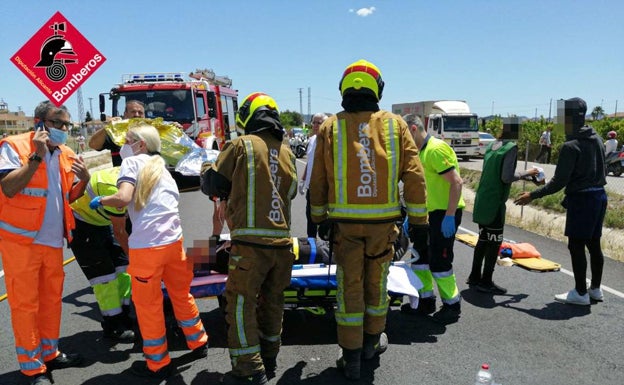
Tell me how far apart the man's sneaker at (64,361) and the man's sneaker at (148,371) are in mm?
482

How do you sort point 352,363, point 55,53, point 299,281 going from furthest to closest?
point 55,53 < point 299,281 < point 352,363

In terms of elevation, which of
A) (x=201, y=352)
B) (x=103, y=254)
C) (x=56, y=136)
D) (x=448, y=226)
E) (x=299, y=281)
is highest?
(x=56, y=136)

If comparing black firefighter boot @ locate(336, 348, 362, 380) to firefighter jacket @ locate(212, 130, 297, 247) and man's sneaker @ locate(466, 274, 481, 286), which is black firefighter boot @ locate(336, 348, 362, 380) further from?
man's sneaker @ locate(466, 274, 481, 286)

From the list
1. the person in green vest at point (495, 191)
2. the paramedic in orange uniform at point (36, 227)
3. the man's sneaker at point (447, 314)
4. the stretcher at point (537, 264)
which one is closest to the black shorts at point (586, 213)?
the person in green vest at point (495, 191)

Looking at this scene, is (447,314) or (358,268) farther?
(447,314)

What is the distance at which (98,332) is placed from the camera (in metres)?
4.20

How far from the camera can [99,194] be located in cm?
371

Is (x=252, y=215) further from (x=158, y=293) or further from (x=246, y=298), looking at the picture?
(x=158, y=293)

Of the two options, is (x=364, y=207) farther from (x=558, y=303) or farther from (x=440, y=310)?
(x=558, y=303)

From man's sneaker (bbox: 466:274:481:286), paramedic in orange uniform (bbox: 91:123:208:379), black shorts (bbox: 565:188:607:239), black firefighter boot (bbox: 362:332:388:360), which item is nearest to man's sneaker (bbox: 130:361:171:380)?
paramedic in orange uniform (bbox: 91:123:208:379)

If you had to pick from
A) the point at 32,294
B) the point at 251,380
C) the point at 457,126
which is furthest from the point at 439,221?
the point at 457,126

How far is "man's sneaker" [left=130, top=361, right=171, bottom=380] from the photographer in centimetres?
338

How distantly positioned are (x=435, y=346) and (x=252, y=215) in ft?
6.52

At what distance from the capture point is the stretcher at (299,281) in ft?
12.9
